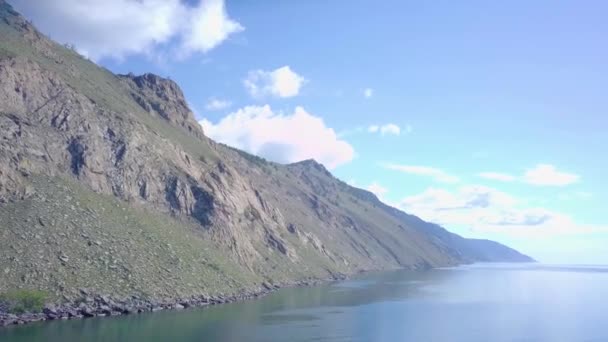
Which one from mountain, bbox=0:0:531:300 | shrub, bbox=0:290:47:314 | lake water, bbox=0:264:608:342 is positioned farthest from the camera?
mountain, bbox=0:0:531:300

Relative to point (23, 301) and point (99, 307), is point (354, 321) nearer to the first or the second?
point (99, 307)

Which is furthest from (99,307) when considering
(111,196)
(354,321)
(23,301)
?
(354,321)

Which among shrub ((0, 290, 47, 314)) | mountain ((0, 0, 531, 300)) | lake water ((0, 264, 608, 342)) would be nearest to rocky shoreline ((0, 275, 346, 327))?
shrub ((0, 290, 47, 314))

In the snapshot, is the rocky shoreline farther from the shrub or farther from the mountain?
the mountain

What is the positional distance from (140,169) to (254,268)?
35.4 m

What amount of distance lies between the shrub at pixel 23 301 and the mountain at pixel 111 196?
1.38 metres

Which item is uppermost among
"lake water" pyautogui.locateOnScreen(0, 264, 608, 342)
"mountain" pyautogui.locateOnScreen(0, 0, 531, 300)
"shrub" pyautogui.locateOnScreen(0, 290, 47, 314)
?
"mountain" pyautogui.locateOnScreen(0, 0, 531, 300)

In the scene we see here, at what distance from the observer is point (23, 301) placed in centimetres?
6650

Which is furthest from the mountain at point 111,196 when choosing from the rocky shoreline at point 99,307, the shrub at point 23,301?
the rocky shoreline at point 99,307

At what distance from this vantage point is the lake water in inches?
2559

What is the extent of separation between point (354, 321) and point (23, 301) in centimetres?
4825

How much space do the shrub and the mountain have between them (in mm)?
1379

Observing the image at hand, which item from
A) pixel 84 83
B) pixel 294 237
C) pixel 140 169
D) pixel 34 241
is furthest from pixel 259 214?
pixel 34 241

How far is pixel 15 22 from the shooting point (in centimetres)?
12631
